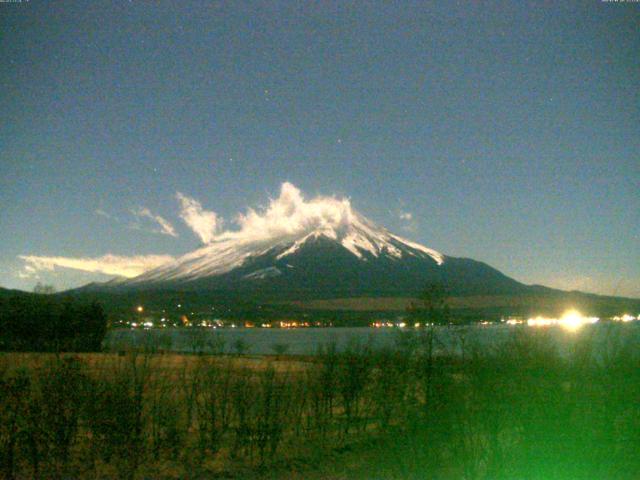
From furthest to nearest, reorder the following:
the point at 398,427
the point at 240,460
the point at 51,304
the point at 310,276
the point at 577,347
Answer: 1. the point at 310,276
2. the point at 51,304
3. the point at 240,460
4. the point at 398,427
5. the point at 577,347

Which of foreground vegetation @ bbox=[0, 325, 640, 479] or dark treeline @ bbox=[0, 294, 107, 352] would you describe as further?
dark treeline @ bbox=[0, 294, 107, 352]

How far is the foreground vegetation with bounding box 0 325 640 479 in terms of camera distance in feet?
17.2

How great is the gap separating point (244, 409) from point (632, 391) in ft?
17.0

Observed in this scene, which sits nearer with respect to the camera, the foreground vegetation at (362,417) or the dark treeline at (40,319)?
the foreground vegetation at (362,417)

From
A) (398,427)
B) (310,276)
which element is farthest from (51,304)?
(310,276)

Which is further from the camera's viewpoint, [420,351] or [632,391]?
[420,351]

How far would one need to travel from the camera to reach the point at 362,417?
11.9 m

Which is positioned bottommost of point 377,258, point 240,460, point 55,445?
point 240,460

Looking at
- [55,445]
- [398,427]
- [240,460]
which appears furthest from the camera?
[240,460]

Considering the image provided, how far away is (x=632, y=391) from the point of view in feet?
17.2

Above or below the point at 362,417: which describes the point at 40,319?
above

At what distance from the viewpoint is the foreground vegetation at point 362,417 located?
5.23 metres

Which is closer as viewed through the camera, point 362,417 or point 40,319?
point 362,417

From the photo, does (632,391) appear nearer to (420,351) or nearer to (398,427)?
(398,427)
